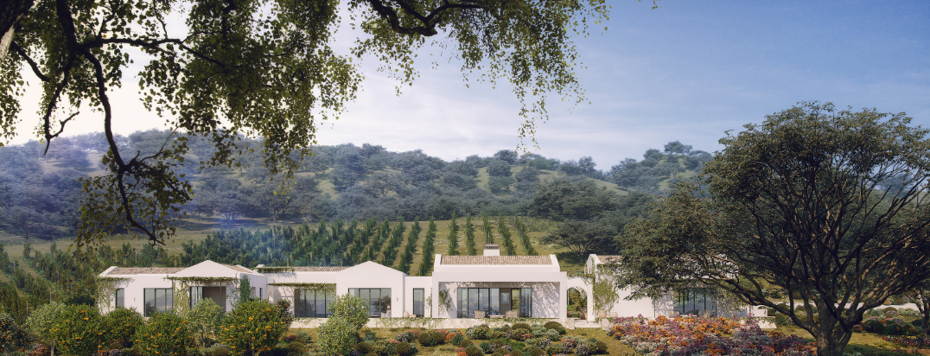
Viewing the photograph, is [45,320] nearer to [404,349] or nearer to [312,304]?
[312,304]

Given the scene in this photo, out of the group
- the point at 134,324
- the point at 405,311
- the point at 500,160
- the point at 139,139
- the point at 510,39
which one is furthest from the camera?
the point at 500,160

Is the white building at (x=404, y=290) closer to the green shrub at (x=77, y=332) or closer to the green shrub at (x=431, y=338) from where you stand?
the green shrub at (x=431, y=338)

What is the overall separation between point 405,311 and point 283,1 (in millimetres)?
22091

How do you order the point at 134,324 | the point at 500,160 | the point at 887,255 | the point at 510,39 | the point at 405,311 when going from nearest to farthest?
the point at 510,39 → the point at 887,255 → the point at 134,324 → the point at 405,311 → the point at 500,160

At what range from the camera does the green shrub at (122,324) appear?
19.0m

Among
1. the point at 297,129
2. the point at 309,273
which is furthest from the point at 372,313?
the point at 297,129

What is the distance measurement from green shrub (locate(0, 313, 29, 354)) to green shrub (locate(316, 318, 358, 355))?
9.85m

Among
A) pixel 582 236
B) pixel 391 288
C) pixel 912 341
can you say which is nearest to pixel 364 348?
pixel 391 288

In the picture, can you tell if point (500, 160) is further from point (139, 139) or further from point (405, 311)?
point (405, 311)

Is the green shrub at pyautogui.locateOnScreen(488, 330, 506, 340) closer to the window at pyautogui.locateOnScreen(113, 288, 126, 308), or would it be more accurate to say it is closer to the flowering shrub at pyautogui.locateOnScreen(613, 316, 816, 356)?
the flowering shrub at pyautogui.locateOnScreen(613, 316, 816, 356)

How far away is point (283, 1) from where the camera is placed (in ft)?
17.5

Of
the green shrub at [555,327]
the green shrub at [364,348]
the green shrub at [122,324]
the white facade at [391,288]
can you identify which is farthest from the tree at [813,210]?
the green shrub at [122,324]

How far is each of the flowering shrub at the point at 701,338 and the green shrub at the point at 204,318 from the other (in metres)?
14.9

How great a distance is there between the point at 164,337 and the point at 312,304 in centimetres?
953
